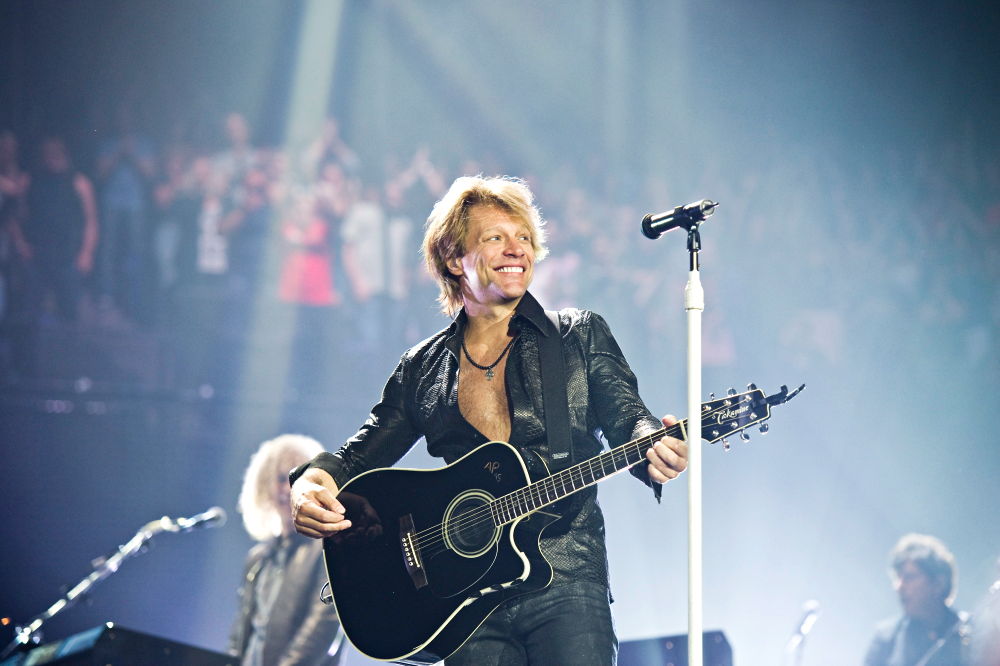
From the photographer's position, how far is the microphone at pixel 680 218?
8.28ft

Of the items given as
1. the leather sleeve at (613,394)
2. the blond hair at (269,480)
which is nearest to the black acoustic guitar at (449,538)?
the leather sleeve at (613,394)

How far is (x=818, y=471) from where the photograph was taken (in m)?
8.17

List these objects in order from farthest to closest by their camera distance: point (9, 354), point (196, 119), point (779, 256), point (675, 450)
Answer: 1. point (779, 256)
2. point (196, 119)
3. point (9, 354)
4. point (675, 450)

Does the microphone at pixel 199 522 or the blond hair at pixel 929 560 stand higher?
the microphone at pixel 199 522

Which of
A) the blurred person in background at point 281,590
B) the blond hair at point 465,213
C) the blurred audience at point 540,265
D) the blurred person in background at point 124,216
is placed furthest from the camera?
the blurred audience at point 540,265

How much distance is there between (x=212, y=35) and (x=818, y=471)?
257 inches

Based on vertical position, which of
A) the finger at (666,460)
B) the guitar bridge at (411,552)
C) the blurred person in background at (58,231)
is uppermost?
the blurred person in background at (58,231)

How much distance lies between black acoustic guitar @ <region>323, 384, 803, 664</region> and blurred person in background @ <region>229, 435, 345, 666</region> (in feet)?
8.36

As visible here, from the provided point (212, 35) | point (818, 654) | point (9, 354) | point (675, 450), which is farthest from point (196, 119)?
point (818, 654)

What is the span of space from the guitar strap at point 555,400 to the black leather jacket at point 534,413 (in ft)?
0.08

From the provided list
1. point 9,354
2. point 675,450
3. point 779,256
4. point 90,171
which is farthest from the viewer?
point 779,256

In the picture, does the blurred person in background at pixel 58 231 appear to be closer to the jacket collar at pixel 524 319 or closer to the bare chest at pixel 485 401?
the jacket collar at pixel 524 319

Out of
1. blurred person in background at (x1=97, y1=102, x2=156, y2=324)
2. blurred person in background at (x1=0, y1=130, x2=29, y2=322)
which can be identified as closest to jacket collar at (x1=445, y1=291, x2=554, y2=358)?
blurred person in background at (x1=97, y1=102, x2=156, y2=324)

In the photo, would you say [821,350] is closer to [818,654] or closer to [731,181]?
[731,181]
